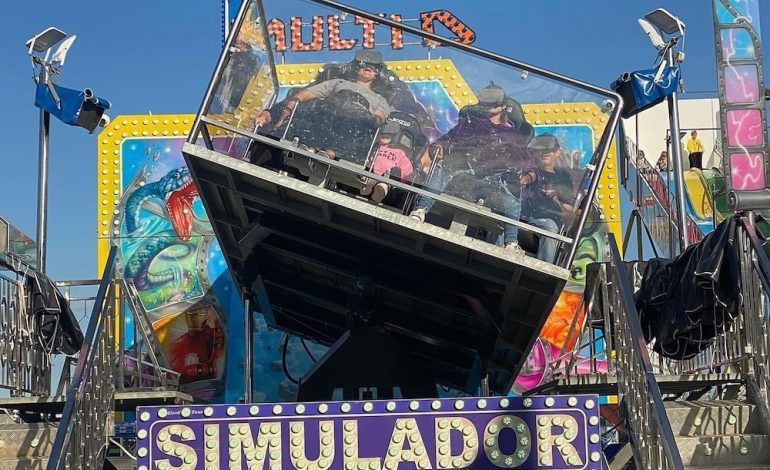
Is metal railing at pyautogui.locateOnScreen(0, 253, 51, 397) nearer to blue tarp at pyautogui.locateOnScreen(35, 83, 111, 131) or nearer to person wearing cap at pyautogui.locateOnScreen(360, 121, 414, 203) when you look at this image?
blue tarp at pyautogui.locateOnScreen(35, 83, 111, 131)

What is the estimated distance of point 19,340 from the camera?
309 inches

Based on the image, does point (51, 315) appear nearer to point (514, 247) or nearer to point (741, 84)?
point (514, 247)

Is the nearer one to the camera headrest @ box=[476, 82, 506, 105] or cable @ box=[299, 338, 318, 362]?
headrest @ box=[476, 82, 506, 105]

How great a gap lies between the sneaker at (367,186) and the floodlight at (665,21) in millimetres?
4350

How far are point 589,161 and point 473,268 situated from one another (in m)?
1.16

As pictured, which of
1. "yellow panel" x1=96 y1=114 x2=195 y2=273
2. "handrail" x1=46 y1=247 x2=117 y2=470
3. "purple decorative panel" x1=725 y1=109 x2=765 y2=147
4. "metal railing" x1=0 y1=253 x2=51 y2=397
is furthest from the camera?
"yellow panel" x1=96 y1=114 x2=195 y2=273

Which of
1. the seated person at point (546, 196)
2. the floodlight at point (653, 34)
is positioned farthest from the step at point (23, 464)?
the floodlight at point (653, 34)

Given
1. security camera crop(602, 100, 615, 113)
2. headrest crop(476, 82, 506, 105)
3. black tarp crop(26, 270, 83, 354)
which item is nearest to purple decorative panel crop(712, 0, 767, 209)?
security camera crop(602, 100, 615, 113)

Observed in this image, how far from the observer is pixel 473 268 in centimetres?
698

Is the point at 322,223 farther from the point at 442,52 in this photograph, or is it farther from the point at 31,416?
the point at 31,416

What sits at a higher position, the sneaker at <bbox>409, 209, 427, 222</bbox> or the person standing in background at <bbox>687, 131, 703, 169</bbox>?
the person standing in background at <bbox>687, 131, 703, 169</bbox>

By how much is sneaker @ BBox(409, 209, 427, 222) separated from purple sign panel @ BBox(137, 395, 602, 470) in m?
1.56

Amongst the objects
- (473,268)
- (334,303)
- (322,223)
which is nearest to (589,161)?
(473,268)

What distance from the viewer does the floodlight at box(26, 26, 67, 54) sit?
9812mm
